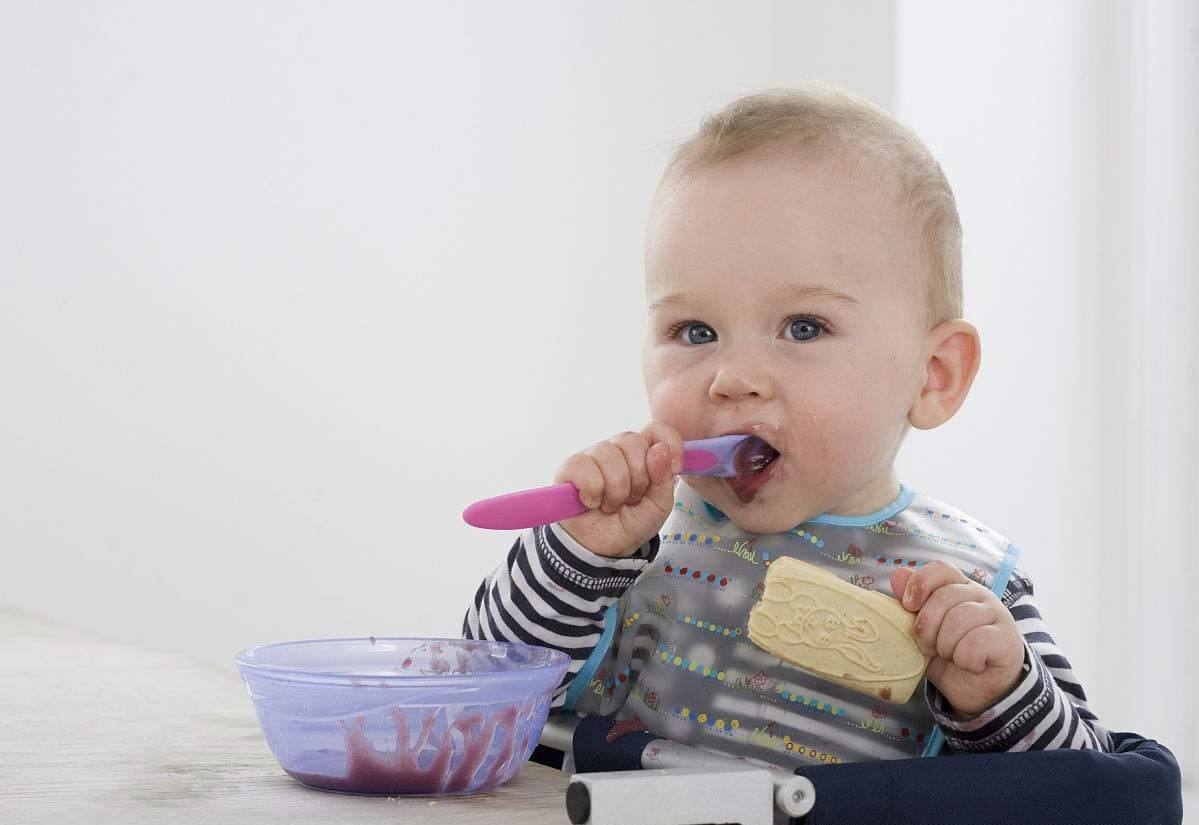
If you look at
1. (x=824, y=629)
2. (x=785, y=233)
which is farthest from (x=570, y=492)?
(x=785, y=233)

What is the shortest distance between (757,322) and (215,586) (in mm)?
1491

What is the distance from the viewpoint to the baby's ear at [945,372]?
0.94 metres

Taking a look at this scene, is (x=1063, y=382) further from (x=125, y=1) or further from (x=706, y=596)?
(x=125, y=1)

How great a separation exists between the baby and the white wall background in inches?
29.6

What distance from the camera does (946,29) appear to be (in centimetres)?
188

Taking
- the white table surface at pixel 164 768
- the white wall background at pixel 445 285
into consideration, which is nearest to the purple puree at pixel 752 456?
the white table surface at pixel 164 768

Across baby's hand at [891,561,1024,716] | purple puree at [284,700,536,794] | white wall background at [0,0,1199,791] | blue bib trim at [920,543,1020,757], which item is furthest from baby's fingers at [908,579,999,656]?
white wall background at [0,0,1199,791]

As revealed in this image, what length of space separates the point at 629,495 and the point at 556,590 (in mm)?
79

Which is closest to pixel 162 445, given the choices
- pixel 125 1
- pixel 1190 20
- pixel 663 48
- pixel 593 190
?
pixel 125 1

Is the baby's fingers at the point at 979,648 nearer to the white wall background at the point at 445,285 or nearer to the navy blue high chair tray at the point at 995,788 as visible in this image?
the navy blue high chair tray at the point at 995,788

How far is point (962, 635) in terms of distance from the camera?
700mm

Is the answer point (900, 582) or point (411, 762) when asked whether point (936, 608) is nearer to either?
point (900, 582)

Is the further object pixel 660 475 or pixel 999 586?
pixel 999 586

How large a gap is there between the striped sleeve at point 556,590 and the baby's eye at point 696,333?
15 centimetres
